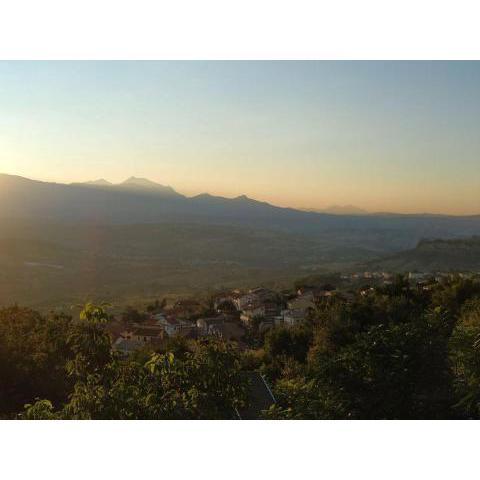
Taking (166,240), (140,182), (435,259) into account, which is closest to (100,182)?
(140,182)

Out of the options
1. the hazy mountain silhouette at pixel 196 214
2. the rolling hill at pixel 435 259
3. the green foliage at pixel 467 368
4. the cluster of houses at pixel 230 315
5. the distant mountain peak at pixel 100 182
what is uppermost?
the distant mountain peak at pixel 100 182

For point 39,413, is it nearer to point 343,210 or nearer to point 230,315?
point 343,210

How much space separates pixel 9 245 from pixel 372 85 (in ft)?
17.4

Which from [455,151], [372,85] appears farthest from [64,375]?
[455,151]

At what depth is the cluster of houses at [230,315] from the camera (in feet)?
25.2

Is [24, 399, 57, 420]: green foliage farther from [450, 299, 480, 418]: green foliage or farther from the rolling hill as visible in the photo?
the rolling hill

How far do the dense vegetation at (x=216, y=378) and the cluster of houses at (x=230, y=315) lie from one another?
1.76m

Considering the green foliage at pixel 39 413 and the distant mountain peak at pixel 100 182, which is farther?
the distant mountain peak at pixel 100 182

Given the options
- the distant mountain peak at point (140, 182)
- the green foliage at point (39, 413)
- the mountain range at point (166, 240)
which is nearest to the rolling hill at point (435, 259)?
the mountain range at point (166, 240)

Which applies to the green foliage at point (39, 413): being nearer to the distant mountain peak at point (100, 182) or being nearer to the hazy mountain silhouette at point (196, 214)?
the hazy mountain silhouette at point (196, 214)

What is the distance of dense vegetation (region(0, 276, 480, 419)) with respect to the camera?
3.96 meters

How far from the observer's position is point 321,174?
23.3 ft

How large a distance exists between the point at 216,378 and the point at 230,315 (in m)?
4.45
